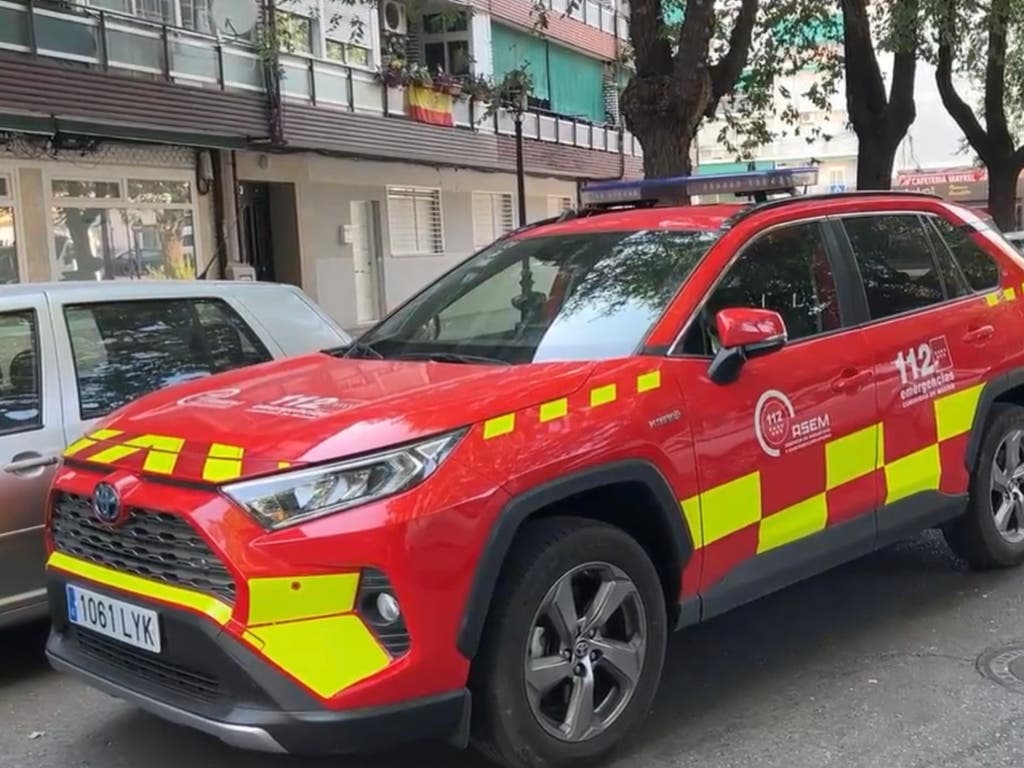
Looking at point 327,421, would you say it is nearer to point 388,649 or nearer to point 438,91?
point 388,649

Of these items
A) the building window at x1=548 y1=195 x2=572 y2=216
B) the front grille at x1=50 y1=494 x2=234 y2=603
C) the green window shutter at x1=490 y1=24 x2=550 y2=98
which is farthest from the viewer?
the building window at x1=548 y1=195 x2=572 y2=216

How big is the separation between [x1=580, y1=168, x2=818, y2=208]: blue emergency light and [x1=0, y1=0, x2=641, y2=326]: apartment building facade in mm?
7343

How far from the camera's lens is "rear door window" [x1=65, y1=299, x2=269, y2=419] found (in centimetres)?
468

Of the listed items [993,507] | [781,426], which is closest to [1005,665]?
[993,507]

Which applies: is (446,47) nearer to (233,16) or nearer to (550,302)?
(233,16)

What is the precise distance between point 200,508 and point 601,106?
86.3 ft

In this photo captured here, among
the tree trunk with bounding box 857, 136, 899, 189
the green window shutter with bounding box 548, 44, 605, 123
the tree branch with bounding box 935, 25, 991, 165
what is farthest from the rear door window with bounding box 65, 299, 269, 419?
the green window shutter with bounding box 548, 44, 605, 123

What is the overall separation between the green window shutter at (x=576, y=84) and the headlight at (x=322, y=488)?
23363mm

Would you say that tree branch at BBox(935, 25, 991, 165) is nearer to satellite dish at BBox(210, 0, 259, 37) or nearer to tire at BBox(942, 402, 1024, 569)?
satellite dish at BBox(210, 0, 259, 37)

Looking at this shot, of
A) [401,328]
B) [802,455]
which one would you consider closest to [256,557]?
[401,328]

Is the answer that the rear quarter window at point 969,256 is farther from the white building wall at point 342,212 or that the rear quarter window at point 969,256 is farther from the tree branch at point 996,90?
the white building wall at point 342,212

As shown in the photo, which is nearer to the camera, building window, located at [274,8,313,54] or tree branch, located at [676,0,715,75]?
tree branch, located at [676,0,715,75]

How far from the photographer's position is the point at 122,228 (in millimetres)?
15352

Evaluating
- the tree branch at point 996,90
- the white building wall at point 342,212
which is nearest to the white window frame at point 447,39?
the white building wall at point 342,212
